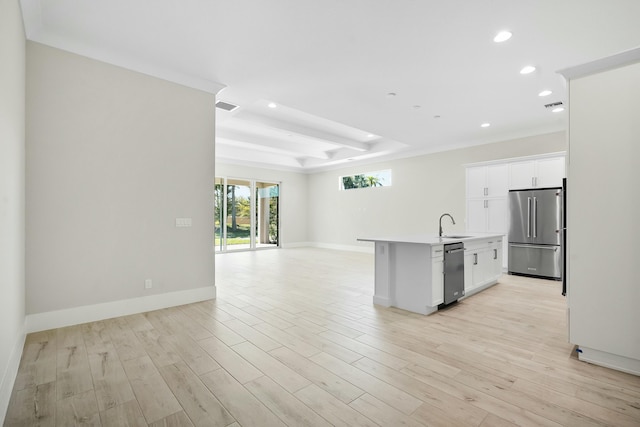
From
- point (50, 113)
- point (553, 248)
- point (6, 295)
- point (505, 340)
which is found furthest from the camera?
point (553, 248)

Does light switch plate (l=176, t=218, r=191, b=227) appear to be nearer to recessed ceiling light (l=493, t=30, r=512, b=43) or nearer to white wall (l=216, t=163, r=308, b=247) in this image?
recessed ceiling light (l=493, t=30, r=512, b=43)

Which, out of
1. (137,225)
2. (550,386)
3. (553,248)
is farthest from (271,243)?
(550,386)

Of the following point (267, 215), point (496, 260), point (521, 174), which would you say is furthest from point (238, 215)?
point (521, 174)

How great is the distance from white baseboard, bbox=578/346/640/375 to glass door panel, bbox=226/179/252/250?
843 centimetres

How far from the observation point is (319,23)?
2.84 m

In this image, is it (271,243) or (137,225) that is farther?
(271,243)

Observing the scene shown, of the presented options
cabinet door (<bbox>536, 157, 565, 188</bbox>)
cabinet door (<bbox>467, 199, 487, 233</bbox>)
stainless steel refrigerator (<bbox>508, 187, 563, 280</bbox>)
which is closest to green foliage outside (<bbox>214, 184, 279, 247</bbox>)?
cabinet door (<bbox>467, 199, 487, 233</bbox>)

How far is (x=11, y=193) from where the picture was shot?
7.28ft

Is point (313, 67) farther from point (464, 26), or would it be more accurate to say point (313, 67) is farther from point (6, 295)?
point (6, 295)

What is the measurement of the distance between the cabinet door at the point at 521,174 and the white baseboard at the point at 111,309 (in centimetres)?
596

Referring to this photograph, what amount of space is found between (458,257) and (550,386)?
78.0 inches

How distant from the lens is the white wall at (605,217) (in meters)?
2.18

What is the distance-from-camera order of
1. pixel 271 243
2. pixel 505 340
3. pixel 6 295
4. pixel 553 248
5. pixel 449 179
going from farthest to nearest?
pixel 271 243, pixel 449 179, pixel 553 248, pixel 505 340, pixel 6 295

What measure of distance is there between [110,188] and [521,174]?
688cm
